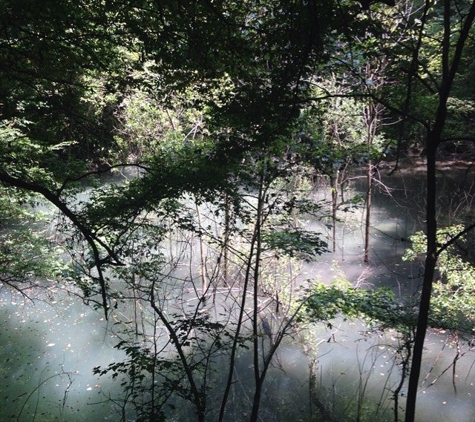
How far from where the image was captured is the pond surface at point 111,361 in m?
5.90

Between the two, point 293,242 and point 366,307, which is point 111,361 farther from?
point 366,307

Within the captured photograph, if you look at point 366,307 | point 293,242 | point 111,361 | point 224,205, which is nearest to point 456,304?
point 366,307

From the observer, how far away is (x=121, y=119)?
10508 mm

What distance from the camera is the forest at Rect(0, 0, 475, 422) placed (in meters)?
3.08

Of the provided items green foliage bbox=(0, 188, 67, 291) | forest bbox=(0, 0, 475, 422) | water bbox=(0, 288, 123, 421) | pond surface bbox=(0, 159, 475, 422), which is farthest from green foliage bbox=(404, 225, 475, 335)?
green foliage bbox=(0, 188, 67, 291)

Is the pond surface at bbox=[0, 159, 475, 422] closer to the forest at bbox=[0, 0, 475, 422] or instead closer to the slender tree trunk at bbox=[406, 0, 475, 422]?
the forest at bbox=[0, 0, 475, 422]

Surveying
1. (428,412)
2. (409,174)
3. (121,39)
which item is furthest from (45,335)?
(409,174)

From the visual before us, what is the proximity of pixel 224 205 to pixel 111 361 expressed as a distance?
14.0 feet

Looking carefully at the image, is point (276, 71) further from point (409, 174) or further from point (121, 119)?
point (409, 174)

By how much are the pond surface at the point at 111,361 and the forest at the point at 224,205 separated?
1.5 inches

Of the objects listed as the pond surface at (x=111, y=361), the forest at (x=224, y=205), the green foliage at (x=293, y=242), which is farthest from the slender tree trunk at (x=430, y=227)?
the pond surface at (x=111, y=361)

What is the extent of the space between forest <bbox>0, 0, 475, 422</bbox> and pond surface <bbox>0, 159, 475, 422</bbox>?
37 mm

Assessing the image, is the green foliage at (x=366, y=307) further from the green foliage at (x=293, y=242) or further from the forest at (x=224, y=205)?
the green foliage at (x=293, y=242)

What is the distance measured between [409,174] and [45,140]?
1568 cm
